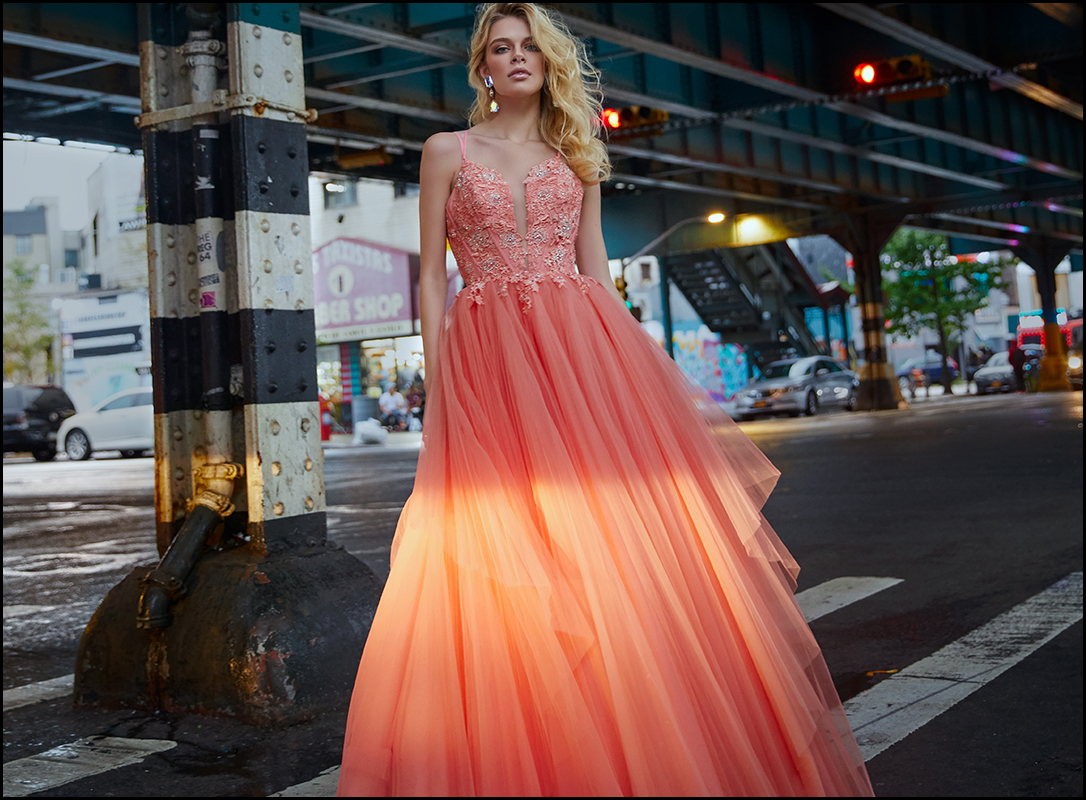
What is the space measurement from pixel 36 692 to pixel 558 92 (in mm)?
3574

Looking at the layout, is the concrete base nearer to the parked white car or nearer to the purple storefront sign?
the parked white car

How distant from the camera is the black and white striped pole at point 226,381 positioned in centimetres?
398

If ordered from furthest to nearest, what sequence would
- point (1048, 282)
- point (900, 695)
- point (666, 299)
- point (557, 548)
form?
point (1048, 282) < point (666, 299) < point (900, 695) < point (557, 548)

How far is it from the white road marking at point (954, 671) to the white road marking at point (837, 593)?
2.73 ft

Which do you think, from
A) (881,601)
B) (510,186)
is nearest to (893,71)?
(881,601)

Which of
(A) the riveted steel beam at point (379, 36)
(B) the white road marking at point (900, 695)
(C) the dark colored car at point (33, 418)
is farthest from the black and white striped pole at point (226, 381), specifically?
(C) the dark colored car at point (33, 418)

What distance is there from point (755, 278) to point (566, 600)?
37.7 m

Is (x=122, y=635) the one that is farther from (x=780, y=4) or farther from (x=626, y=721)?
(x=780, y=4)

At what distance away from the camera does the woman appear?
A: 6.59ft

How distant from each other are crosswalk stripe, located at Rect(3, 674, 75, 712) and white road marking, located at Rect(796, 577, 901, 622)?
141 inches

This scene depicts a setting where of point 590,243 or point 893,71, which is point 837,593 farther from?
point 893,71

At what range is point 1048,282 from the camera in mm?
41375

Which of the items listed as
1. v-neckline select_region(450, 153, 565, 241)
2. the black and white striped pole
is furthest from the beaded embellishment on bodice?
the black and white striped pole

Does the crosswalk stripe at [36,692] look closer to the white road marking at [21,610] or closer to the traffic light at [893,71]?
the white road marking at [21,610]
